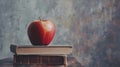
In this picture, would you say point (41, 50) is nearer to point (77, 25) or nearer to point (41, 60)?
point (41, 60)

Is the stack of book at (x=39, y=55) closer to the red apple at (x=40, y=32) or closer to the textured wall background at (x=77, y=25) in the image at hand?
the red apple at (x=40, y=32)

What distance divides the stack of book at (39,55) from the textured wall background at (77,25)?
0.43 meters

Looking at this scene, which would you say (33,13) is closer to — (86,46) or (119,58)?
(86,46)

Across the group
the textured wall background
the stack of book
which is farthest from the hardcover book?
the textured wall background

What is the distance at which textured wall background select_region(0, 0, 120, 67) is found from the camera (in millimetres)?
1434

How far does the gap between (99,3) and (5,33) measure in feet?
1.45

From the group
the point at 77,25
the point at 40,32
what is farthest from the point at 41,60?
the point at 77,25

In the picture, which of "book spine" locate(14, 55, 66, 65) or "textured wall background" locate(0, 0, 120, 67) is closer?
"book spine" locate(14, 55, 66, 65)

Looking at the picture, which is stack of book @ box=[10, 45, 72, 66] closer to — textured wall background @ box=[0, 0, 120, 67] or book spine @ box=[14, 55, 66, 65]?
book spine @ box=[14, 55, 66, 65]

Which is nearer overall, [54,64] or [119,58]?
[54,64]

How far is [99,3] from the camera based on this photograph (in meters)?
1.47

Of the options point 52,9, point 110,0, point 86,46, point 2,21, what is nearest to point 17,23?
point 2,21

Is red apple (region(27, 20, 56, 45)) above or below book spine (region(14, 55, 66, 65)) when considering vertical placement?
above

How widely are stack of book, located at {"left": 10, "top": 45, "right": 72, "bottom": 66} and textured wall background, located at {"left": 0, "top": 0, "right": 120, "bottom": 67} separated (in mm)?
425
